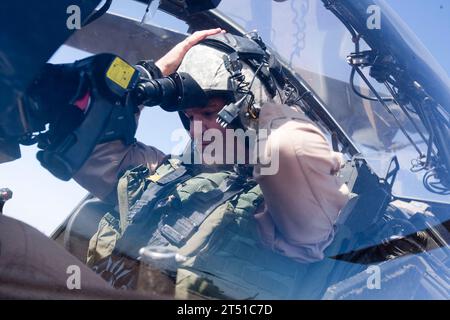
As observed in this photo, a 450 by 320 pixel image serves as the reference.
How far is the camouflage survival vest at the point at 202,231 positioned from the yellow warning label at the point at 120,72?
1.42 ft

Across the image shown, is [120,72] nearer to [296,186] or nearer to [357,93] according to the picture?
[296,186]

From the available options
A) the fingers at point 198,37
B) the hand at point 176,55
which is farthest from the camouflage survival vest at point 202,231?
the fingers at point 198,37

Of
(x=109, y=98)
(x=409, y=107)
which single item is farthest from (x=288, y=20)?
(x=109, y=98)

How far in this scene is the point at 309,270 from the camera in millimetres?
1373

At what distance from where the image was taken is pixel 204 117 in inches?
58.8

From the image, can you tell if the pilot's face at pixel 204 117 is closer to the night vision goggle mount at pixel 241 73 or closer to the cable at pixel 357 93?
the night vision goggle mount at pixel 241 73

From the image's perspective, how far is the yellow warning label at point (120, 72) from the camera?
3.38 ft

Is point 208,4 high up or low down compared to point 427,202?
up

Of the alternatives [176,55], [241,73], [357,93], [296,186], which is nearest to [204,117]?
[241,73]
